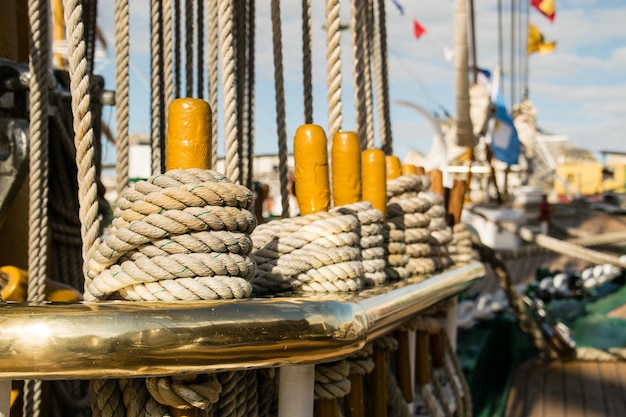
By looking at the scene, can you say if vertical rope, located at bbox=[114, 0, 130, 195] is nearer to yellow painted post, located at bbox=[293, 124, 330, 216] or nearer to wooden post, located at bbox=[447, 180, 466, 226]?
yellow painted post, located at bbox=[293, 124, 330, 216]

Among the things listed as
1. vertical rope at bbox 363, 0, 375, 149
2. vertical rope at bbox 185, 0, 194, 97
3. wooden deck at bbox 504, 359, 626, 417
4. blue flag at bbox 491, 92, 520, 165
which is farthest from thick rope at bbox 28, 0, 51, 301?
blue flag at bbox 491, 92, 520, 165

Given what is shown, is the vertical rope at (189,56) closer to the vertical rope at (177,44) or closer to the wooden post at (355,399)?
the vertical rope at (177,44)

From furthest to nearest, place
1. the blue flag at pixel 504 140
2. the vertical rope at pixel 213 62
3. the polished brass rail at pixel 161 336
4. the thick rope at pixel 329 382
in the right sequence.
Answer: the blue flag at pixel 504 140
the vertical rope at pixel 213 62
the thick rope at pixel 329 382
the polished brass rail at pixel 161 336

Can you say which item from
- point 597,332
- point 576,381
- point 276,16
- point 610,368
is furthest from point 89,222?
point 597,332

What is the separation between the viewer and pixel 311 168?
1.50 meters

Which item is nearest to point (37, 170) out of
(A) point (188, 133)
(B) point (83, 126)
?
(B) point (83, 126)

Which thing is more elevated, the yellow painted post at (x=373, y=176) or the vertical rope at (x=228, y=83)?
the vertical rope at (x=228, y=83)

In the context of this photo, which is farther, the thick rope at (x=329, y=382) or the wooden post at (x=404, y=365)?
the wooden post at (x=404, y=365)

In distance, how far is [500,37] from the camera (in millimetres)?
11336

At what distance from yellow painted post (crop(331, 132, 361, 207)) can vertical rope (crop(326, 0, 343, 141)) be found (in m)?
0.11

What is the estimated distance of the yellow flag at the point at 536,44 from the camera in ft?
53.7

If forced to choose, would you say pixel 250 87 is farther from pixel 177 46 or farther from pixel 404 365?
pixel 404 365

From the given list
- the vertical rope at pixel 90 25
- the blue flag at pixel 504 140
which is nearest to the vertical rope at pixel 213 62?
the vertical rope at pixel 90 25

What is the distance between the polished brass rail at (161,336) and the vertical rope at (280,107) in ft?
2.10
